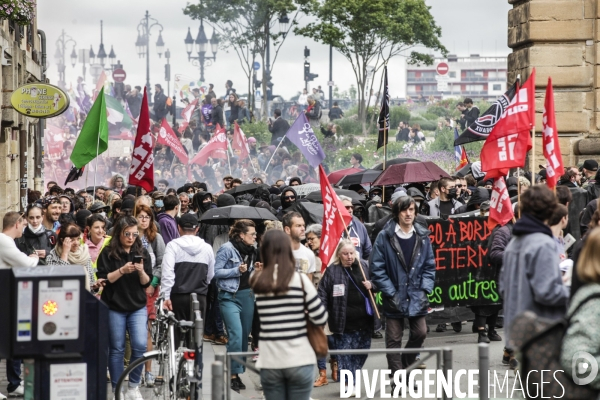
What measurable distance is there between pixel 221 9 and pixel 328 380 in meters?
42.7

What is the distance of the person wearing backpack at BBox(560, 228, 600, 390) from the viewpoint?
19.0ft

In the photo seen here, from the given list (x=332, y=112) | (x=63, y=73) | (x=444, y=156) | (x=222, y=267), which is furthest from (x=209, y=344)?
(x=63, y=73)

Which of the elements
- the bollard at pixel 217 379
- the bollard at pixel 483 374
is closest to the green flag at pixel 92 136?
the bollard at pixel 217 379

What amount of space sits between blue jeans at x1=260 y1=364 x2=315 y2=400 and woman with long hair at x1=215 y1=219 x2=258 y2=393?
3.90 metres

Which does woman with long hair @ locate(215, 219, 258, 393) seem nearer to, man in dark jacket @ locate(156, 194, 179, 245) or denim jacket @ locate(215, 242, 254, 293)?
denim jacket @ locate(215, 242, 254, 293)

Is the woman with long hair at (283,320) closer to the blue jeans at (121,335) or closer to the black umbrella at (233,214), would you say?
the blue jeans at (121,335)

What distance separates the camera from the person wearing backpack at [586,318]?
5805mm

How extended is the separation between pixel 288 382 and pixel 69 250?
159 inches

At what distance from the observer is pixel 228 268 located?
11234 millimetres

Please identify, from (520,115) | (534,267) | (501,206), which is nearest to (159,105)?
(520,115)

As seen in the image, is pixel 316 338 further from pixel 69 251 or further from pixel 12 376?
pixel 12 376

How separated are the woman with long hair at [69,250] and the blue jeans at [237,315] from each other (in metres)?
1.31

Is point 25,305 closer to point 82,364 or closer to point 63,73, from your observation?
point 82,364

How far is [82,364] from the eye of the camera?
750 cm
